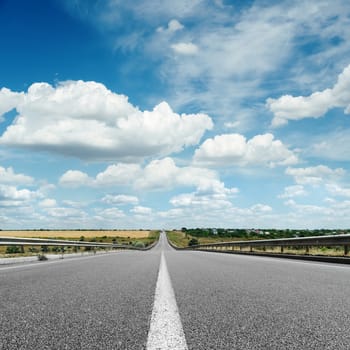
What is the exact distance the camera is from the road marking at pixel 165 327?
3.05 m

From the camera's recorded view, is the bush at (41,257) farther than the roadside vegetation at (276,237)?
No

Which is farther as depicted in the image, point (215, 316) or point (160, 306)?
point (160, 306)

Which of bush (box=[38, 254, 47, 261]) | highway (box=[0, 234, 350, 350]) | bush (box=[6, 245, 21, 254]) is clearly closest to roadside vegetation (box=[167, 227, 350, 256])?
bush (box=[38, 254, 47, 261])

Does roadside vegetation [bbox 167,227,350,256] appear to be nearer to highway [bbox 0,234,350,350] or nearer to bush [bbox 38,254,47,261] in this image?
bush [bbox 38,254,47,261]

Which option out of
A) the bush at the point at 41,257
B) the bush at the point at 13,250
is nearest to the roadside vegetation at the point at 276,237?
the bush at the point at 41,257

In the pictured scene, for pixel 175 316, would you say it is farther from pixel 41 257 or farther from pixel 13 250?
pixel 13 250

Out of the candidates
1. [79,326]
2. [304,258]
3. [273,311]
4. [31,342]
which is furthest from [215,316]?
[304,258]

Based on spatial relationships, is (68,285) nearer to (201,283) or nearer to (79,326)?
(201,283)

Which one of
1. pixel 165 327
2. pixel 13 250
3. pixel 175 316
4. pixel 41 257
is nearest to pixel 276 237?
pixel 13 250

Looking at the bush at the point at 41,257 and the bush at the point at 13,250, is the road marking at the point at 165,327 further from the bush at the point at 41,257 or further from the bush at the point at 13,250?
the bush at the point at 13,250

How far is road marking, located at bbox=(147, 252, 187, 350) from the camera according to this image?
3.05 meters

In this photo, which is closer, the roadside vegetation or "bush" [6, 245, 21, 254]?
the roadside vegetation

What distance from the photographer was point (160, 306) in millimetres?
4816

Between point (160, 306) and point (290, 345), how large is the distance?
205cm
